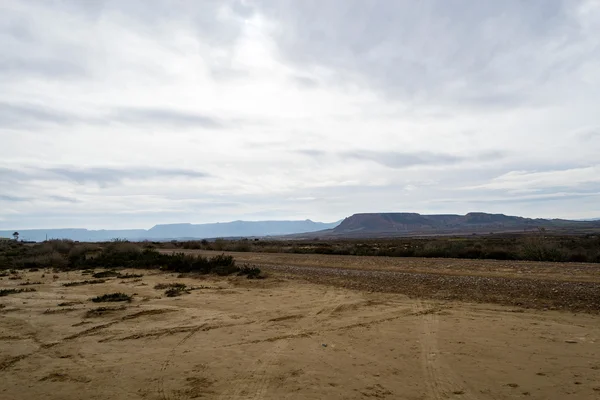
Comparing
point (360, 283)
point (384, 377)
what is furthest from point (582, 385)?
point (360, 283)

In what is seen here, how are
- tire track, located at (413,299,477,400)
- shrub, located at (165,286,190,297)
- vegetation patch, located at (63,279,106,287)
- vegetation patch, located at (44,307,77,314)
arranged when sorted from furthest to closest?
vegetation patch, located at (63,279,106,287) < shrub, located at (165,286,190,297) < vegetation patch, located at (44,307,77,314) < tire track, located at (413,299,477,400)

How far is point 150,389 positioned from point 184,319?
4.19 meters

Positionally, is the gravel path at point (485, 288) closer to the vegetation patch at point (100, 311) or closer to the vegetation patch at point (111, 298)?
the vegetation patch at point (111, 298)

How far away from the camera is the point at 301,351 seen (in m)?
6.93

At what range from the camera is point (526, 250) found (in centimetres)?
2339

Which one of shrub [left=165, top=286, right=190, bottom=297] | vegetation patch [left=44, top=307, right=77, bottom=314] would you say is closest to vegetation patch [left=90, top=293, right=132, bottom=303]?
vegetation patch [left=44, top=307, right=77, bottom=314]

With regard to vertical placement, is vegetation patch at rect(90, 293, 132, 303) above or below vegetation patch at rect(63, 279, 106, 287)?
below

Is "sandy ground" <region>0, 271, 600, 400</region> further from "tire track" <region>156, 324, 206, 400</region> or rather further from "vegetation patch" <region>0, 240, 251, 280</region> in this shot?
"vegetation patch" <region>0, 240, 251, 280</region>

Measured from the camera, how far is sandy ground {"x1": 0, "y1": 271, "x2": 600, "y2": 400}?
5.38 m

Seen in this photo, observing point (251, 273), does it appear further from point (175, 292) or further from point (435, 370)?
point (435, 370)

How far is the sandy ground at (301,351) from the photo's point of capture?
538 cm

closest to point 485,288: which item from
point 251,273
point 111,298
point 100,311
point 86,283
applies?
point 251,273

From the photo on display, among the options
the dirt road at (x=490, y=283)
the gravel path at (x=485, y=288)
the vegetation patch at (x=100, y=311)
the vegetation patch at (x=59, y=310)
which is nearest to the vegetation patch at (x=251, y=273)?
the dirt road at (x=490, y=283)

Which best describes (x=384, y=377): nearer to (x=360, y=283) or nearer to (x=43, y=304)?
(x=360, y=283)
